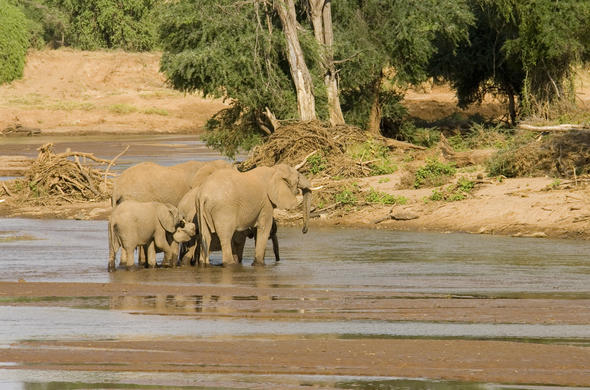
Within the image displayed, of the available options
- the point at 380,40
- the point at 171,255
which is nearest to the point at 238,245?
the point at 171,255

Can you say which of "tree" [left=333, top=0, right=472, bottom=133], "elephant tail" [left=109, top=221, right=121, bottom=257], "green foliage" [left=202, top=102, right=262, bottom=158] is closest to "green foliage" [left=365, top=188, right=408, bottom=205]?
"green foliage" [left=202, top=102, right=262, bottom=158]

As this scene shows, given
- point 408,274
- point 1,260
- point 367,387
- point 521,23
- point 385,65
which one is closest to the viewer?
point 367,387

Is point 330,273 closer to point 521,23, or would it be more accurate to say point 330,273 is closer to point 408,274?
point 408,274

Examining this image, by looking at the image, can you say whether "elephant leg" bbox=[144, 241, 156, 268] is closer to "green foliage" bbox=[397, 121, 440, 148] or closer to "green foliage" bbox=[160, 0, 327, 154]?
"green foliage" bbox=[160, 0, 327, 154]

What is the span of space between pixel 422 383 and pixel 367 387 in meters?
0.43

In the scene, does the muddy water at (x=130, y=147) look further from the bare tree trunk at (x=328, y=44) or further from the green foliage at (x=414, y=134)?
the bare tree trunk at (x=328, y=44)

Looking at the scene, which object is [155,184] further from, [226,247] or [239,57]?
[239,57]

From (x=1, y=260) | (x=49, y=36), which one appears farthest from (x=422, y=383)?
(x=49, y=36)

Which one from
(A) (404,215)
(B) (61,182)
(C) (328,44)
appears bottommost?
(A) (404,215)

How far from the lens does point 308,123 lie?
27.3m

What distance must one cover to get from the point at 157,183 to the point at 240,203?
76.6 inches

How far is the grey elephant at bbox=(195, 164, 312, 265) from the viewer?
16.5 metres

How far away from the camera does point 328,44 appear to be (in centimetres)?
3159

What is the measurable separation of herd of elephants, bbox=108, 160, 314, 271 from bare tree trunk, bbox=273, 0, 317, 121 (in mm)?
11725
